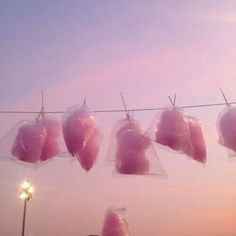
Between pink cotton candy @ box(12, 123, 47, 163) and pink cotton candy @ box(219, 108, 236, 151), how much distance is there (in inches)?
72.3

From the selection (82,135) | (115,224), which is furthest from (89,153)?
(115,224)

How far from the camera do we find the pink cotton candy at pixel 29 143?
Result: 3.71 m

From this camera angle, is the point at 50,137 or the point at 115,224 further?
the point at 115,224

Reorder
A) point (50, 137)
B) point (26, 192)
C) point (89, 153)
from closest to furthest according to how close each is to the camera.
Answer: point (89, 153) < point (50, 137) < point (26, 192)

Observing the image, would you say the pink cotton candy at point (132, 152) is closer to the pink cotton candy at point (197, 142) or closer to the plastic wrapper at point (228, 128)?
the pink cotton candy at point (197, 142)

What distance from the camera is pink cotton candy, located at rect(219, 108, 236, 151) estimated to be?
3.74 meters

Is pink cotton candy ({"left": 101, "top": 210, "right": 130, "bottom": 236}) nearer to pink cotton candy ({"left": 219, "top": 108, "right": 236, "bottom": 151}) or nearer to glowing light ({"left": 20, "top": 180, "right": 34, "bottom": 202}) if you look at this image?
pink cotton candy ({"left": 219, "top": 108, "right": 236, "bottom": 151})

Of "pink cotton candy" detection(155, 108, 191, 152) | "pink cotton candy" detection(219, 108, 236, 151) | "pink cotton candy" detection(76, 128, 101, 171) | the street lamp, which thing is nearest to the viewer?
"pink cotton candy" detection(155, 108, 191, 152)

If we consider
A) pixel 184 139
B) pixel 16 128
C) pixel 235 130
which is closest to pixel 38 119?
pixel 16 128

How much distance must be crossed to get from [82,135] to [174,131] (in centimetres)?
91

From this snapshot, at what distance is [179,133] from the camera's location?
369cm

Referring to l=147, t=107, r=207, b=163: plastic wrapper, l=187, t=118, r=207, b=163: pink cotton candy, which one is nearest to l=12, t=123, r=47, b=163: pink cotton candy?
l=147, t=107, r=207, b=163: plastic wrapper

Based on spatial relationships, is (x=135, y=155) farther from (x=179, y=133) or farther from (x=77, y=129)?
(x=77, y=129)

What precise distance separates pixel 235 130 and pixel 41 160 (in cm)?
199
